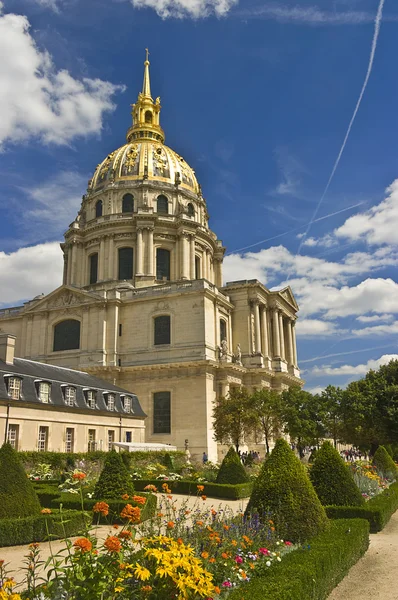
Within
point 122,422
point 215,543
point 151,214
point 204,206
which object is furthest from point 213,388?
point 215,543

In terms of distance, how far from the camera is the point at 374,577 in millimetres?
9070

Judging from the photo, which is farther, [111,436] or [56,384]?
[111,436]

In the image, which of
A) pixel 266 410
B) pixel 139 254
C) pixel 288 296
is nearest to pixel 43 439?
pixel 266 410

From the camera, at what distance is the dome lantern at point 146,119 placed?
208 feet

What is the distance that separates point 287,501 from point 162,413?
1295 inches

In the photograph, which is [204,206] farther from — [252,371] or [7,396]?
[7,396]

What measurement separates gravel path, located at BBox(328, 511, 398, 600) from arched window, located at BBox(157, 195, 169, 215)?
152ft

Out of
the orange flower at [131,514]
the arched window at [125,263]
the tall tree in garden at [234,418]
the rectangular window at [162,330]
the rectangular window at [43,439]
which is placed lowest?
the orange flower at [131,514]

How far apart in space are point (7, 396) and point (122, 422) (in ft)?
32.1

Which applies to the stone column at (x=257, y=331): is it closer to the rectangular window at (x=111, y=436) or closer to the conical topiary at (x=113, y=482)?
the rectangular window at (x=111, y=436)

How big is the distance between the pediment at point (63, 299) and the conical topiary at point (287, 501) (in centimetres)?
3709

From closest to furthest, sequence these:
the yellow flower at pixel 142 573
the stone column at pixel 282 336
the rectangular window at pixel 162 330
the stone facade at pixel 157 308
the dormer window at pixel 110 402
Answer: the yellow flower at pixel 142 573 → the dormer window at pixel 110 402 → the stone facade at pixel 157 308 → the rectangular window at pixel 162 330 → the stone column at pixel 282 336

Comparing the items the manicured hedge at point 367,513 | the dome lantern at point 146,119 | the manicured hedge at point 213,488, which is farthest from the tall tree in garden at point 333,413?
the dome lantern at point 146,119

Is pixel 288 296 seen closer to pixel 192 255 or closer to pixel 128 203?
pixel 192 255
